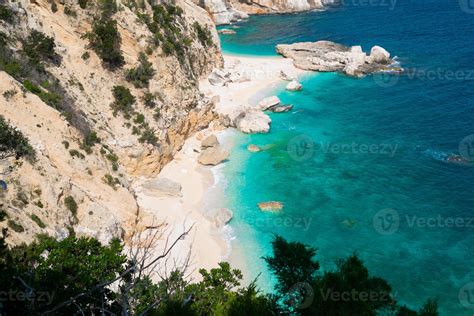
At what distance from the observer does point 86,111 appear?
35625 millimetres

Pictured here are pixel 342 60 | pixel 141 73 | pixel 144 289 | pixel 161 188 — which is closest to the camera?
pixel 144 289

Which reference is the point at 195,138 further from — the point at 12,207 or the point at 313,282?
the point at 313,282

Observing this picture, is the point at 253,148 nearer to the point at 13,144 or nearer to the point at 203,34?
the point at 203,34

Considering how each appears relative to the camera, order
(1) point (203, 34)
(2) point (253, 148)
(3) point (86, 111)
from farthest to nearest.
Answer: (1) point (203, 34), (2) point (253, 148), (3) point (86, 111)

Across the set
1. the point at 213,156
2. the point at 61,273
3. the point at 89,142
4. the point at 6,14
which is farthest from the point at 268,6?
the point at 61,273

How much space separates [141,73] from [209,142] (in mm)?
9682

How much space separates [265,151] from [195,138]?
776 centimetres

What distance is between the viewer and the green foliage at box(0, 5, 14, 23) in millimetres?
32188

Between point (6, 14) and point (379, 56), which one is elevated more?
point (6, 14)

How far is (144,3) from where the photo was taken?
47.4m

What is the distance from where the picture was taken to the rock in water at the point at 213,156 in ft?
139

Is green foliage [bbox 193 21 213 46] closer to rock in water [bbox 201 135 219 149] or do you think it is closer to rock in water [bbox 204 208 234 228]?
rock in water [bbox 201 135 219 149]

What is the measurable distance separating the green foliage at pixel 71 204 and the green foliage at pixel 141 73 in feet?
54.6

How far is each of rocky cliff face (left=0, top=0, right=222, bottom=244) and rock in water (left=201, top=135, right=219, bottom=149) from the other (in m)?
2.40
